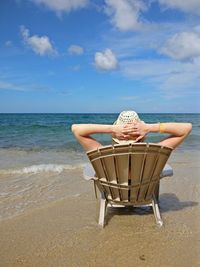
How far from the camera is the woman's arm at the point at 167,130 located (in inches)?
148

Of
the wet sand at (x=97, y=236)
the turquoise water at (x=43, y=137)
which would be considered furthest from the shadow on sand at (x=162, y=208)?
the turquoise water at (x=43, y=137)

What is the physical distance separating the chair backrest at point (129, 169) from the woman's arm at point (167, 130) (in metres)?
0.18

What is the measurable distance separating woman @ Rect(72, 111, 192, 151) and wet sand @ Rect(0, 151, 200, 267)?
3.20 ft

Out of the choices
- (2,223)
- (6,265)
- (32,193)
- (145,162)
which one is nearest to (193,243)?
(145,162)

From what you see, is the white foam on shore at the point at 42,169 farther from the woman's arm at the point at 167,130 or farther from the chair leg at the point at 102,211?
the woman's arm at the point at 167,130

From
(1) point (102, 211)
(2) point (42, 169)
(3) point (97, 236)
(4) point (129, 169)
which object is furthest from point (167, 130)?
(2) point (42, 169)

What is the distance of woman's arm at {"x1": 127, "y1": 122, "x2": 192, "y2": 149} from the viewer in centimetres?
376

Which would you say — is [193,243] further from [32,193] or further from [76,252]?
[32,193]

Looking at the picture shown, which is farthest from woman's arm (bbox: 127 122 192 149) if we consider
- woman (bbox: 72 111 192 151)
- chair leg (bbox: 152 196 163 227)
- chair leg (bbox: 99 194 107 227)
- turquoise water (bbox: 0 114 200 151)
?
turquoise water (bbox: 0 114 200 151)

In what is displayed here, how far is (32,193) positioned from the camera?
18.5 ft

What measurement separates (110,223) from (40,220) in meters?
0.88

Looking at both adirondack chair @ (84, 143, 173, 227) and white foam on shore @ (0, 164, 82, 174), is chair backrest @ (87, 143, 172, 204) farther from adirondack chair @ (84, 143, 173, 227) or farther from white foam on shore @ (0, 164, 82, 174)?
white foam on shore @ (0, 164, 82, 174)

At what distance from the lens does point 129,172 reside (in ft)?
12.2

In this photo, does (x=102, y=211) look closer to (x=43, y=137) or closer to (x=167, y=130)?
(x=167, y=130)
